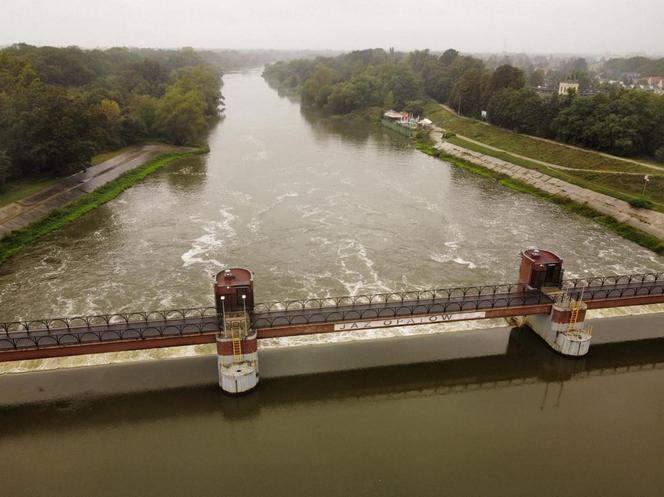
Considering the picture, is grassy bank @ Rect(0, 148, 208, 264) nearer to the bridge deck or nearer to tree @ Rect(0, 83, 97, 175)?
tree @ Rect(0, 83, 97, 175)

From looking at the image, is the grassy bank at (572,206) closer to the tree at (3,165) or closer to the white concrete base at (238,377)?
the white concrete base at (238,377)

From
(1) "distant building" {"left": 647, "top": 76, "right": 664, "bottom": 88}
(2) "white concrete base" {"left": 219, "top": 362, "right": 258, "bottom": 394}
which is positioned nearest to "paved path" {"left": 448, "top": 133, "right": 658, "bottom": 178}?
(2) "white concrete base" {"left": 219, "top": 362, "right": 258, "bottom": 394}

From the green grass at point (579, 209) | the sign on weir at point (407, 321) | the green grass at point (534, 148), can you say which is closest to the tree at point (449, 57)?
the green grass at point (534, 148)

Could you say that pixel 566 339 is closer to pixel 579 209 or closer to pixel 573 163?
pixel 579 209

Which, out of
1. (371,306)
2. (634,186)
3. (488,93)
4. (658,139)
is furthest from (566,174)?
(371,306)

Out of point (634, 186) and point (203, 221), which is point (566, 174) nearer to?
point (634, 186)
